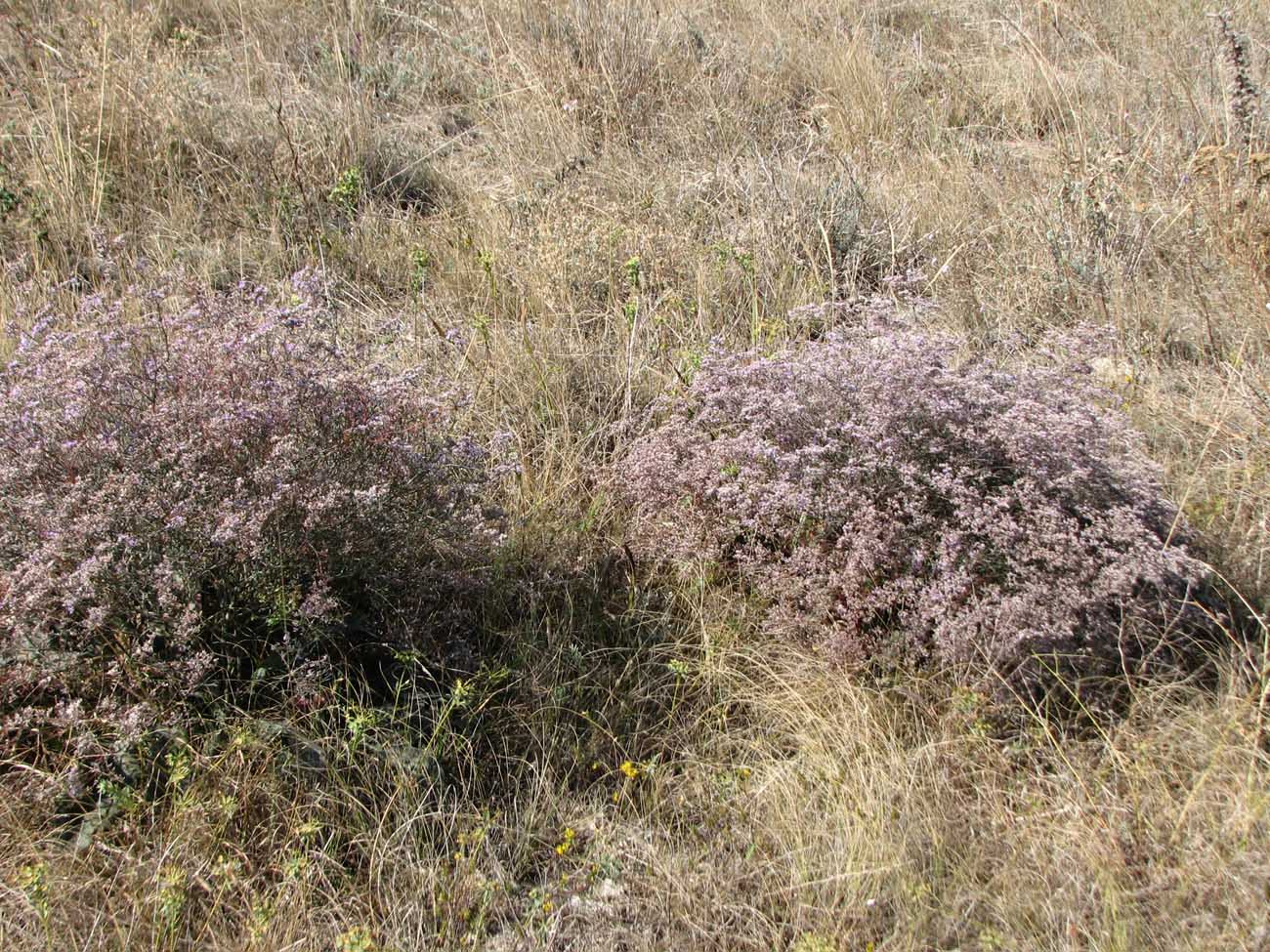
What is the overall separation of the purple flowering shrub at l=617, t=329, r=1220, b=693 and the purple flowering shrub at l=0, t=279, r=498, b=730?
2.45 ft

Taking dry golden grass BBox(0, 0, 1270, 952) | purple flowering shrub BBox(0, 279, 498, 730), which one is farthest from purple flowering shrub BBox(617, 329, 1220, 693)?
purple flowering shrub BBox(0, 279, 498, 730)

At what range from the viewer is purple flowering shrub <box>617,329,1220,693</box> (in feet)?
8.46

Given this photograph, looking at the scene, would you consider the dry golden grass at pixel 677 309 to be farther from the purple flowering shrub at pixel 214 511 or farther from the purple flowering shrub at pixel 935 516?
the purple flowering shrub at pixel 214 511

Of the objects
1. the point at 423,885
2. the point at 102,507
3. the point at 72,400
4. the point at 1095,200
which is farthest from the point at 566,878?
the point at 1095,200

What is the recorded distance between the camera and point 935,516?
2.81 meters

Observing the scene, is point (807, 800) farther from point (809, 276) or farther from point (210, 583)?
point (809, 276)

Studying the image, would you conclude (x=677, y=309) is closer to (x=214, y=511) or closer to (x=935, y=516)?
(x=935, y=516)

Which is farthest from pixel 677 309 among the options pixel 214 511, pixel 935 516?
pixel 214 511

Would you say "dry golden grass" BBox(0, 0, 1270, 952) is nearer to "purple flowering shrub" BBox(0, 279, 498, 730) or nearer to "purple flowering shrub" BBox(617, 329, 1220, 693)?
"purple flowering shrub" BBox(617, 329, 1220, 693)

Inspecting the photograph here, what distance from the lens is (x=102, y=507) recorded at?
2.43m

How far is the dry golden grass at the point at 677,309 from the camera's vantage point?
2162mm

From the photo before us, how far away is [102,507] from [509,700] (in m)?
1.11

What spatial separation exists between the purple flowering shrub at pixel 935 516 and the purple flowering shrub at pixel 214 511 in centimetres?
75

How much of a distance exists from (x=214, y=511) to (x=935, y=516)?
1867mm
